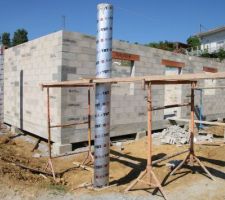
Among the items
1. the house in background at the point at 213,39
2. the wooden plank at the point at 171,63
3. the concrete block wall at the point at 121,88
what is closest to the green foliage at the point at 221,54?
the house in background at the point at 213,39

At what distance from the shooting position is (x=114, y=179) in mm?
6781

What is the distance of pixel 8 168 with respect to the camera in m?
6.76

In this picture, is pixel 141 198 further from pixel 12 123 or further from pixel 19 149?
pixel 12 123

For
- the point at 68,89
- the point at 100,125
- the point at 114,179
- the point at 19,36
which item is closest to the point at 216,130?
the point at 68,89

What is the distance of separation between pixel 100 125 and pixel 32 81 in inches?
235

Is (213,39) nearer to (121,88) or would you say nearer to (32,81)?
(121,88)

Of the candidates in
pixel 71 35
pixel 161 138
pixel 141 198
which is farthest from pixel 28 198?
pixel 161 138

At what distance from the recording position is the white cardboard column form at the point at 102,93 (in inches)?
225

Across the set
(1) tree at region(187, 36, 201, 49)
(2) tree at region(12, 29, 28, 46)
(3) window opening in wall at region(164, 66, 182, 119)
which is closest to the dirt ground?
(3) window opening in wall at region(164, 66, 182, 119)

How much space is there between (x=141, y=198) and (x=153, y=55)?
791cm

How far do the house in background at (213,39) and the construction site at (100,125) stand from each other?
818 inches

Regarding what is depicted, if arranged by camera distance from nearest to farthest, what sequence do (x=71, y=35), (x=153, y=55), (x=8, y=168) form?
(x=8, y=168) → (x=71, y=35) → (x=153, y=55)

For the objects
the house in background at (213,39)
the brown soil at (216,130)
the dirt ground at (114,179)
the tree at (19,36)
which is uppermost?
the tree at (19,36)

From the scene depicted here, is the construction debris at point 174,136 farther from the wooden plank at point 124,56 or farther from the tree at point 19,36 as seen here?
the tree at point 19,36
